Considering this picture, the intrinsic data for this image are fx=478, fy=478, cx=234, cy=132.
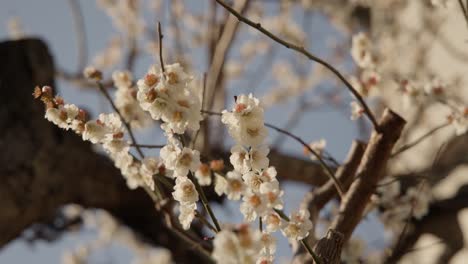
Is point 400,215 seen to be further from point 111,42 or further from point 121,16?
point 111,42

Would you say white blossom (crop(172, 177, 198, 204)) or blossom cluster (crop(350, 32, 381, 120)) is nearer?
white blossom (crop(172, 177, 198, 204))

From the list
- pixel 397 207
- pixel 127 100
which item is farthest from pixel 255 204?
pixel 397 207

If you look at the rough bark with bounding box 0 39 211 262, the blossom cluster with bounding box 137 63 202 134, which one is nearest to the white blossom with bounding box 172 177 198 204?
the blossom cluster with bounding box 137 63 202 134

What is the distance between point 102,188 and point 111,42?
2.18m

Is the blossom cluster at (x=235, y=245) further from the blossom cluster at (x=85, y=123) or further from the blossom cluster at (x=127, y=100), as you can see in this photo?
the blossom cluster at (x=127, y=100)

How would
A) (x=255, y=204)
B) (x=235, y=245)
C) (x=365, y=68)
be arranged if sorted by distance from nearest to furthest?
(x=235, y=245) → (x=255, y=204) → (x=365, y=68)

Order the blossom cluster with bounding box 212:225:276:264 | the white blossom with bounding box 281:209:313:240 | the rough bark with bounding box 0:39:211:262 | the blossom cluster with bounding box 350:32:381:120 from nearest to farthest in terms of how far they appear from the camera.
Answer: the blossom cluster with bounding box 212:225:276:264, the white blossom with bounding box 281:209:313:240, the blossom cluster with bounding box 350:32:381:120, the rough bark with bounding box 0:39:211:262

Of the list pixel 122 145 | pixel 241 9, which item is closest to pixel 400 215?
pixel 241 9

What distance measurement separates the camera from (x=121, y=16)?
344 centimetres

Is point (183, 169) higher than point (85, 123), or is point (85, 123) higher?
point (85, 123)

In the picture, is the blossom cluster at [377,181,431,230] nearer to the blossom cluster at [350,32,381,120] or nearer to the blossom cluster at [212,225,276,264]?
the blossom cluster at [350,32,381,120]

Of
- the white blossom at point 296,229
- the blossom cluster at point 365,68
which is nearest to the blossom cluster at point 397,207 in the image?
the blossom cluster at point 365,68

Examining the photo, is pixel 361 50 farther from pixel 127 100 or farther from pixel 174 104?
pixel 174 104

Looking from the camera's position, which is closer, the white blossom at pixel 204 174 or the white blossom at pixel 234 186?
the white blossom at pixel 234 186
